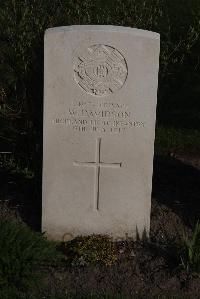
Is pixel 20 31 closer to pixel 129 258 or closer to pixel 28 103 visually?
pixel 28 103

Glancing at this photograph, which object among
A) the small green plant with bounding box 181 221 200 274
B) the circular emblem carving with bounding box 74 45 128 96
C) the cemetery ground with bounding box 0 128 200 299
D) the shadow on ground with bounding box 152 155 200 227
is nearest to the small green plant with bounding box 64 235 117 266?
the cemetery ground with bounding box 0 128 200 299

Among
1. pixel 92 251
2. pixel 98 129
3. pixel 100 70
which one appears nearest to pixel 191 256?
pixel 92 251

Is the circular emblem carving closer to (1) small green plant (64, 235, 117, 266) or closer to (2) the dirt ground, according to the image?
(1) small green plant (64, 235, 117, 266)

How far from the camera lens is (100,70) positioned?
4.84m

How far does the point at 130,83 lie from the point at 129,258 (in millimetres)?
1375

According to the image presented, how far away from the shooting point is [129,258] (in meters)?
4.98

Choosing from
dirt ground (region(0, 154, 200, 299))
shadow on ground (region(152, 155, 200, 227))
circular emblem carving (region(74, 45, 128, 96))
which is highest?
circular emblem carving (region(74, 45, 128, 96))

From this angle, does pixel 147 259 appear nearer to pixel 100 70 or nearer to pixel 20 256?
pixel 20 256

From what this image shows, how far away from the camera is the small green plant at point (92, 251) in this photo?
4.84 metres

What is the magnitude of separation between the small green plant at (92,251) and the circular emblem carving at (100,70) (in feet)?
3.82

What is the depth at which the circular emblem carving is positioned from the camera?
4789 mm

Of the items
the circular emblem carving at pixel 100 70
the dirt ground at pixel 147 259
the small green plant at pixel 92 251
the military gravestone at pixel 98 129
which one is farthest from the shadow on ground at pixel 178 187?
the circular emblem carving at pixel 100 70

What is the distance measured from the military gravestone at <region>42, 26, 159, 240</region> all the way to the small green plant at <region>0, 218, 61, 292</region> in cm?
54

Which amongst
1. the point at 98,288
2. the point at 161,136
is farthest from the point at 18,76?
the point at 161,136
